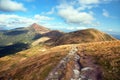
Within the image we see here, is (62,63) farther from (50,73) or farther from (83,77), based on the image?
(83,77)

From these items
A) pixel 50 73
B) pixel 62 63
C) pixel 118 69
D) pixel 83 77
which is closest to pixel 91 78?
pixel 83 77

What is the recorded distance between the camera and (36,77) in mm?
65312

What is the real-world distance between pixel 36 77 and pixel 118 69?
30726mm

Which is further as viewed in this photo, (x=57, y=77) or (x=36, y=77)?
(x=36, y=77)

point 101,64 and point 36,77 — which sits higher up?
point 101,64

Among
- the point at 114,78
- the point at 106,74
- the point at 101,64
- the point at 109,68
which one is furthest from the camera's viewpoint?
the point at 101,64

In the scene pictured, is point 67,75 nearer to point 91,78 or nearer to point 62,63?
point 91,78

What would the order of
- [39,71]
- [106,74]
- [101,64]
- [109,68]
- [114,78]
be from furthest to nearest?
[39,71] → [101,64] → [109,68] → [106,74] → [114,78]

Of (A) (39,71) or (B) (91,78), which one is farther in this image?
(A) (39,71)

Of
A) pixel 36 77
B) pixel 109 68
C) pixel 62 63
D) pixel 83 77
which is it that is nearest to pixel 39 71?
pixel 36 77

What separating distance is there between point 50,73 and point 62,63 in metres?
10.8

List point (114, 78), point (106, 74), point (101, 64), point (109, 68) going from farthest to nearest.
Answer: point (101, 64)
point (109, 68)
point (106, 74)
point (114, 78)

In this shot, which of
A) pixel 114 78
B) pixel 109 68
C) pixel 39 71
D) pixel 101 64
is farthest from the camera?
pixel 39 71

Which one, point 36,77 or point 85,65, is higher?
point 85,65
